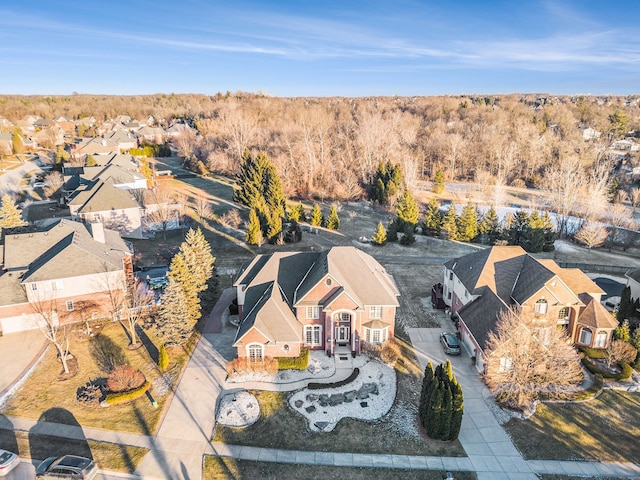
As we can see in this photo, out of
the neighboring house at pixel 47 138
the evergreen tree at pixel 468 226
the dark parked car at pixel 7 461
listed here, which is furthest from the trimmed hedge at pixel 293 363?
the neighboring house at pixel 47 138

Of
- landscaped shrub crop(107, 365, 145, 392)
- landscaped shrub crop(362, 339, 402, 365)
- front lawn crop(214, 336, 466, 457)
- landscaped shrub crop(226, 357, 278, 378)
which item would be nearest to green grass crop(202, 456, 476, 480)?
front lawn crop(214, 336, 466, 457)

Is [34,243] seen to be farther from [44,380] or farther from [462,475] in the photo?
[462,475]

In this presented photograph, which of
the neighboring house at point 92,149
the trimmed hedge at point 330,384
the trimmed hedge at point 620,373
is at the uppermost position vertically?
the neighboring house at point 92,149

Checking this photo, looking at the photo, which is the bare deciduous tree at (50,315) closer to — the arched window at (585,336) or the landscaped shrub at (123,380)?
the landscaped shrub at (123,380)

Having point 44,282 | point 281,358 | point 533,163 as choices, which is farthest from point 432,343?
point 533,163

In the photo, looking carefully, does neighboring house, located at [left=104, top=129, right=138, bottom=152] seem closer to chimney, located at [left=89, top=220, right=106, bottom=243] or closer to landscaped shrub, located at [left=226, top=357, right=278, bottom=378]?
chimney, located at [left=89, top=220, right=106, bottom=243]

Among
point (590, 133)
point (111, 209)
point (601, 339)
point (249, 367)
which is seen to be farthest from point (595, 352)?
point (590, 133)

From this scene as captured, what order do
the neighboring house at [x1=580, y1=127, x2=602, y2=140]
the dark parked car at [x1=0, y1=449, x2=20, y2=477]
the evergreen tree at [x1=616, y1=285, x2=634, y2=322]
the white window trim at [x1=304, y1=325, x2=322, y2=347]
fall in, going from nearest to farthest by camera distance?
1. the dark parked car at [x1=0, y1=449, x2=20, y2=477]
2. the white window trim at [x1=304, y1=325, x2=322, y2=347]
3. the evergreen tree at [x1=616, y1=285, x2=634, y2=322]
4. the neighboring house at [x1=580, y1=127, x2=602, y2=140]
